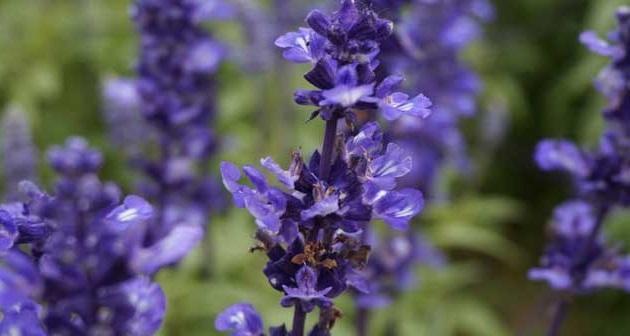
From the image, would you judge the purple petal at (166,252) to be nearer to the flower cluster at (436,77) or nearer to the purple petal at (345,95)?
the purple petal at (345,95)

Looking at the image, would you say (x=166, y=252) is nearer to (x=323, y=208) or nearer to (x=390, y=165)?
(x=323, y=208)

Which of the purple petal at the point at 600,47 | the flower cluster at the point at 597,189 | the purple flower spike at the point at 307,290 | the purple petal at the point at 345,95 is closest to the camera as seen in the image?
the purple petal at the point at 345,95

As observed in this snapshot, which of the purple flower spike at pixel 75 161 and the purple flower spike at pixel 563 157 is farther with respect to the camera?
Answer: the purple flower spike at pixel 563 157

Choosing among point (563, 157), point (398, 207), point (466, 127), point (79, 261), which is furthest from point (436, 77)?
point (79, 261)

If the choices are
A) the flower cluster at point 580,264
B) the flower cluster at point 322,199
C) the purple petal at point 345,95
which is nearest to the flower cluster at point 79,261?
the flower cluster at point 322,199

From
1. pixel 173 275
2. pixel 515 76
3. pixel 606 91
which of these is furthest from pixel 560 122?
pixel 606 91

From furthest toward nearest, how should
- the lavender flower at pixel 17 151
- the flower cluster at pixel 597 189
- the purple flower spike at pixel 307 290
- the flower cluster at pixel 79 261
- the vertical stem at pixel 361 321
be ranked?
the lavender flower at pixel 17 151, the vertical stem at pixel 361 321, the flower cluster at pixel 597 189, the purple flower spike at pixel 307 290, the flower cluster at pixel 79 261

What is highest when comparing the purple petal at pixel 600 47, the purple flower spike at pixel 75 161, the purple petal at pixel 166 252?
the purple petal at pixel 600 47

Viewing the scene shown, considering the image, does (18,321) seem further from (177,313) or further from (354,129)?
(177,313)
